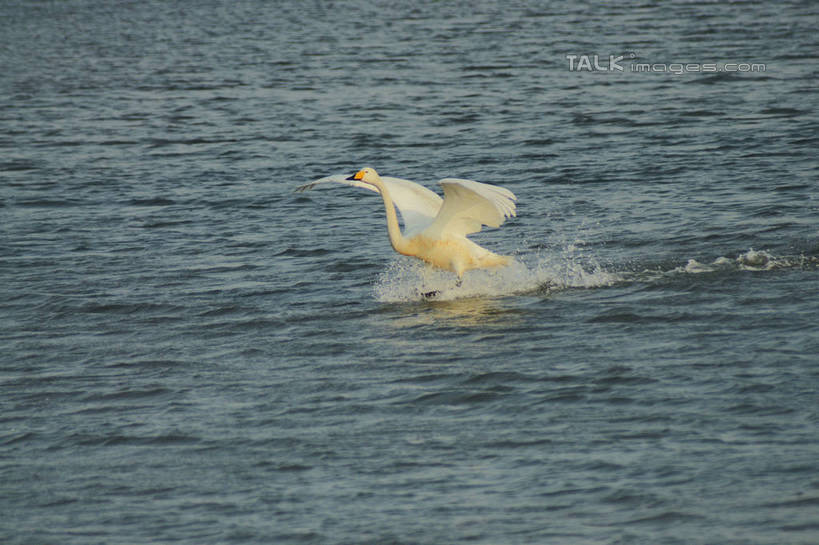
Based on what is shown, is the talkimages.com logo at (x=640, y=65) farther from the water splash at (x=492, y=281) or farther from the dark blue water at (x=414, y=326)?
the water splash at (x=492, y=281)

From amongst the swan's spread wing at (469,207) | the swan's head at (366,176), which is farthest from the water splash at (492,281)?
the swan's head at (366,176)

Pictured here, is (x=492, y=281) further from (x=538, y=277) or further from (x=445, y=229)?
(x=445, y=229)

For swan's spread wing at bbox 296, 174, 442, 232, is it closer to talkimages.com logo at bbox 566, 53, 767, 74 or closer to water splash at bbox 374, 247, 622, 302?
water splash at bbox 374, 247, 622, 302

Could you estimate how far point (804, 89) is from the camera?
25.7 m

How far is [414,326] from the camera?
40.4 ft

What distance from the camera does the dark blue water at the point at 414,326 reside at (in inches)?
320

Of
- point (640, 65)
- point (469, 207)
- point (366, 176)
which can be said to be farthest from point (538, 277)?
point (640, 65)

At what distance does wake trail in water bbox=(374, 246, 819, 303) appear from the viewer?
13359 millimetres

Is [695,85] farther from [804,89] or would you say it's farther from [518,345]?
[518,345]

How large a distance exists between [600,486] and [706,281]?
5.43 meters

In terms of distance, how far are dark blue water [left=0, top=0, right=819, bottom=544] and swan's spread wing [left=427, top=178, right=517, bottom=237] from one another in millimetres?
812

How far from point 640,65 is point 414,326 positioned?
2064 centimetres

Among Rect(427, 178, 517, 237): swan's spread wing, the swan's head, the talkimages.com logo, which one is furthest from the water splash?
the talkimages.com logo

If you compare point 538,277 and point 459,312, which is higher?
point 538,277
